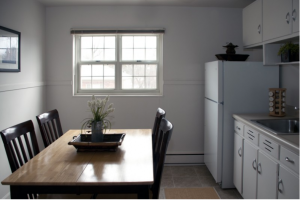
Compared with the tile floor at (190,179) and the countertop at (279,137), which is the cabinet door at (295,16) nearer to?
the countertop at (279,137)

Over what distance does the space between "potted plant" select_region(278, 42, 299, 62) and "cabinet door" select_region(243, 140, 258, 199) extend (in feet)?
3.05

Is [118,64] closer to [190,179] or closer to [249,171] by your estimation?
[190,179]

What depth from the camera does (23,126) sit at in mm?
2150

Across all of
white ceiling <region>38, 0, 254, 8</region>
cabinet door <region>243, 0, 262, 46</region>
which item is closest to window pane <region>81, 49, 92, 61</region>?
white ceiling <region>38, 0, 254, 8</region>

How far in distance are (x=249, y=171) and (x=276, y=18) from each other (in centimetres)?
152

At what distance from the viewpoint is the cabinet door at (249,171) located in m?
2.53

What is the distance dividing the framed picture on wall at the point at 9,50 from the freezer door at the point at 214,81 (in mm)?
2304

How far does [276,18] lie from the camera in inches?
105

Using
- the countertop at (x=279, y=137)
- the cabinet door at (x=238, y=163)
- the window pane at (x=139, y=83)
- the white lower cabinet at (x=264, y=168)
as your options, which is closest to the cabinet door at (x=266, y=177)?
the white lower cabinet at (x=264, y=168)

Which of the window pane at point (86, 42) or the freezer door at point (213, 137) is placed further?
the window pane at point (86, 42)

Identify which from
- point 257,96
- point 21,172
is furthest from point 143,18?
point 21,172

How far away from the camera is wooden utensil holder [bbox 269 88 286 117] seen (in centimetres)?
285

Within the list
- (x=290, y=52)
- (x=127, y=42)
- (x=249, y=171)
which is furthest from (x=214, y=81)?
(x=127, y=42)

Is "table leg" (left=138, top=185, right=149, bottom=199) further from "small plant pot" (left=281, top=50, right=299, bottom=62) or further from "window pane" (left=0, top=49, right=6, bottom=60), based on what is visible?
"window pane" (left=0, top=49, right=6, bottom=60)
